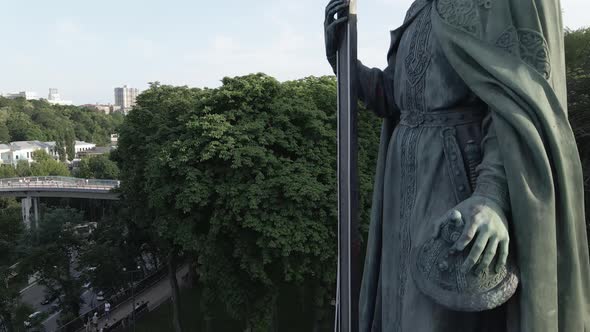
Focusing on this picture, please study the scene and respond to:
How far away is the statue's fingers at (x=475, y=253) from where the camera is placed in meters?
2.73

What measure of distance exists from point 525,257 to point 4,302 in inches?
959

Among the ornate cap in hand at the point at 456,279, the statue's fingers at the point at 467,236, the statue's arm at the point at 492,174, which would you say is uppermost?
the statue's arm at the point at 492,174

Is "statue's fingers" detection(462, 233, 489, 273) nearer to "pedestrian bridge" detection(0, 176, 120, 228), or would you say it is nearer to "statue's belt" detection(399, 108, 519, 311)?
"statue's belt" detection(399, 108, 519, 311)

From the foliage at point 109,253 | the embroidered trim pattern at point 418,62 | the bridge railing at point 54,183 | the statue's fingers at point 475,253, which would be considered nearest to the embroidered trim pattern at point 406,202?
the embroidered trim pattern at point 418,62

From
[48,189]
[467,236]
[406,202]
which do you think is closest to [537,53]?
[467,236]

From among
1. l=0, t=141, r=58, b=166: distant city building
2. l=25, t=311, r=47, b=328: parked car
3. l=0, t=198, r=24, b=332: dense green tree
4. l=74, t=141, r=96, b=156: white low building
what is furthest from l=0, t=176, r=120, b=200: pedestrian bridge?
l=74, t=141, r=96, b=156: white low building

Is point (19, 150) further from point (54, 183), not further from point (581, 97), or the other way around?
point (581, 97)

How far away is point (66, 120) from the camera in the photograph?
419 ft

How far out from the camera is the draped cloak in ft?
9.61

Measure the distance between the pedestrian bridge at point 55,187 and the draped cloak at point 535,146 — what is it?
56.9 metres

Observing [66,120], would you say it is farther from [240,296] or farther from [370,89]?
→ [370,89]

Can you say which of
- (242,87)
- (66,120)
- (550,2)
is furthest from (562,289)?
(66,120)

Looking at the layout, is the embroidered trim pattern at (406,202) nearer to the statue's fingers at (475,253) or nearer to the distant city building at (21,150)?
the statue's fingers at (475,253)

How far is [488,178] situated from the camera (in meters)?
3.09
